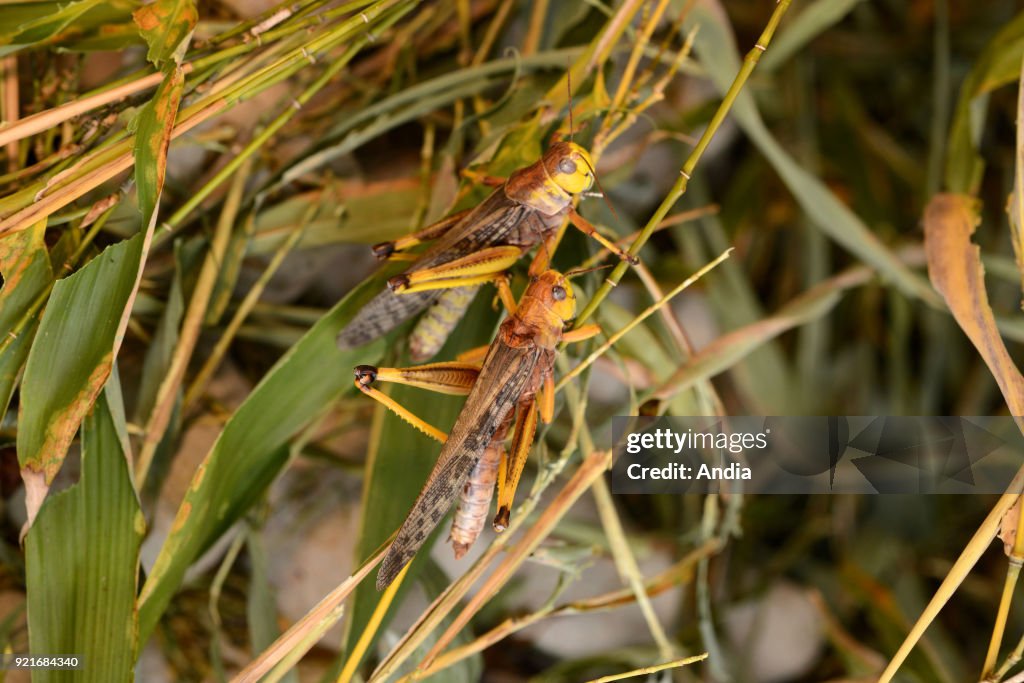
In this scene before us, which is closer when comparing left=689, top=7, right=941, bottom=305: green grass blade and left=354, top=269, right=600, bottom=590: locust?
left=354, top=269, right=600, bottom=590: locust

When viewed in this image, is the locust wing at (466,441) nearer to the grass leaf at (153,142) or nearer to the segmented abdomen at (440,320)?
the segmented abdomen at (440,320)

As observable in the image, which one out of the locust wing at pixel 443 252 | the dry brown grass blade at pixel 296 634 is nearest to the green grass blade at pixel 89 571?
the dry brown grass blade at pixel 296 634

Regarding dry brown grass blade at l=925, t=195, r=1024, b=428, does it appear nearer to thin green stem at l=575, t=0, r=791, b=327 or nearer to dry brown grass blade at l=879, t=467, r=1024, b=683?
dry brown grass blade at l=879, t=467, r=1024, b=683

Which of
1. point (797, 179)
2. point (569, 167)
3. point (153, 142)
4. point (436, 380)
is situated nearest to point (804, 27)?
point (797, 179)

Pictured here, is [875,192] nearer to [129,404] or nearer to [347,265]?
[347,265]

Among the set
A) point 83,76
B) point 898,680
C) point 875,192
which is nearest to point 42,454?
point 83,76

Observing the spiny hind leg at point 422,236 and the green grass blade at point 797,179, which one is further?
the green grass blade at point 797,179

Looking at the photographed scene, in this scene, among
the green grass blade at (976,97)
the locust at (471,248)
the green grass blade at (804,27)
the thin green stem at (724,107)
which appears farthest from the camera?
the green grass blade at (804,27)

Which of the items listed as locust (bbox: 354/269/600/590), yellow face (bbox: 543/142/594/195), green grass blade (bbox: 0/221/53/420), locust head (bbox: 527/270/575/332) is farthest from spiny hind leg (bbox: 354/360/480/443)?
green grass blade (bbox: 0/221/53/420)
